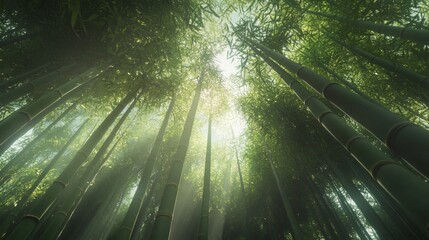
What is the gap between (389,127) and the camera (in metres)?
1.04

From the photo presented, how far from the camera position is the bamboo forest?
190 centimetres

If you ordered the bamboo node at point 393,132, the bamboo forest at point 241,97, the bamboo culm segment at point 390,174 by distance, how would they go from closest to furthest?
the bamboo culm segment at point 390,174 < the bamboo node at point 393,132 < the bamboo forest at point 241,97

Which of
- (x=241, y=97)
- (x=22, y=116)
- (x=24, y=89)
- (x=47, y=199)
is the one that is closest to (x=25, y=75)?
(x=24, y=89)

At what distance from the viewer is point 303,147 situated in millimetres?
5254

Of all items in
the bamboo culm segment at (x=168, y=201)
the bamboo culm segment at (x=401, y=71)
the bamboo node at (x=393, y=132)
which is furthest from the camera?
the bamboo culm segment at (x=401, y=71)

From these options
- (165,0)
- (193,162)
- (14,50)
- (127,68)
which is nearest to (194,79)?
(127,68)

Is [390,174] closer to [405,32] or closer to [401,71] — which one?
[405,32]

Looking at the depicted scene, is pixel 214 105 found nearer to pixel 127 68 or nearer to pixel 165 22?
pixel 127 68

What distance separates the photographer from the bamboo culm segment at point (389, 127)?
0.88 meters

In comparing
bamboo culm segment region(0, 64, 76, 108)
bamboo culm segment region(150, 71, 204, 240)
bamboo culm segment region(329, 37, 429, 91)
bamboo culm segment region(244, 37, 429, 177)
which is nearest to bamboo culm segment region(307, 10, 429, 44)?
bamboo culm segment region(329, 37, 429, 91)

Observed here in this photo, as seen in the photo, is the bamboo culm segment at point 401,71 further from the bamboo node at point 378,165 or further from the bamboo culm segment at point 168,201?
the bamboo culm segment at point 168,201

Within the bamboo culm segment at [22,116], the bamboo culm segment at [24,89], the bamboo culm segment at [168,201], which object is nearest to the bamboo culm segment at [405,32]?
the bamboo culm segment at [168,201]

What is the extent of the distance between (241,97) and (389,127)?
5.12 metres

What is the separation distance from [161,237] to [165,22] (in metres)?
2.84
